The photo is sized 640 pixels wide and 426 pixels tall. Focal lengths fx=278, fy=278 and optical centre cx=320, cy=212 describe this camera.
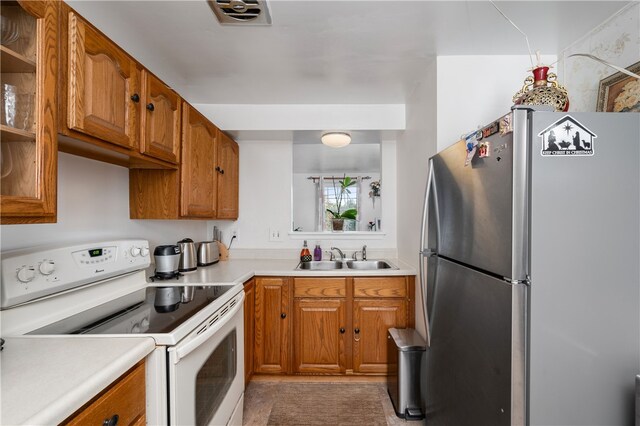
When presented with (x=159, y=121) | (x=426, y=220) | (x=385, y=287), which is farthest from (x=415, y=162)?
(x=159, y=121)

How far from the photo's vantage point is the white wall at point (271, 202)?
9.05 ft

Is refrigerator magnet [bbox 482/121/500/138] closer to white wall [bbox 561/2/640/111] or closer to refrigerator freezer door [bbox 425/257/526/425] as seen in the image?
refrigerator freezer door [bbox 425/257/526/425]

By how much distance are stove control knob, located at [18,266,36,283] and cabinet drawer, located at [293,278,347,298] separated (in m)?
1.45

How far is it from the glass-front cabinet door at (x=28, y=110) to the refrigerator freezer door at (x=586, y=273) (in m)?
1.48

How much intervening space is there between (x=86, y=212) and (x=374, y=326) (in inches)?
77.3

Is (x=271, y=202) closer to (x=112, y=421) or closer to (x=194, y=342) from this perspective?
(x=194, y=342)

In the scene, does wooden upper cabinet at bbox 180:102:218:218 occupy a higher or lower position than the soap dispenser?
higher

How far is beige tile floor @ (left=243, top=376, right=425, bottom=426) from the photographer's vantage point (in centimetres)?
175

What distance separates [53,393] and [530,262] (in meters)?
1.29

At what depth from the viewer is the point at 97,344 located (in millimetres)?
858

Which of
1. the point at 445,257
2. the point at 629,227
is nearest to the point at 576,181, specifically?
the point at 629,227

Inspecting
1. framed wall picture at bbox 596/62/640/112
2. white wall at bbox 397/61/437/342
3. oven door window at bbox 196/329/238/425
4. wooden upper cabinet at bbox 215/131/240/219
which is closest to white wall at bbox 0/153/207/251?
wooden upper cabinet at bbox 215/131/240/219

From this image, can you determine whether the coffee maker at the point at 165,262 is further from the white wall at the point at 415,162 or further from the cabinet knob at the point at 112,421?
the white wall at the point at 415,162

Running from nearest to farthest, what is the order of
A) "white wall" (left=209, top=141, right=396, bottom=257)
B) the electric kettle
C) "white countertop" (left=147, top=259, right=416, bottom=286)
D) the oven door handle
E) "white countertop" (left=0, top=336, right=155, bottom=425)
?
1. "white countertop" (left=0, top=336, right=155, bottom=425)
2. the oven door handle
3. "white countertop" (left=147, top=259, right=416, bottom=286)
4. the electric kettle
5. "white wall" (left=209, top=141, right=396, bottom=257)
